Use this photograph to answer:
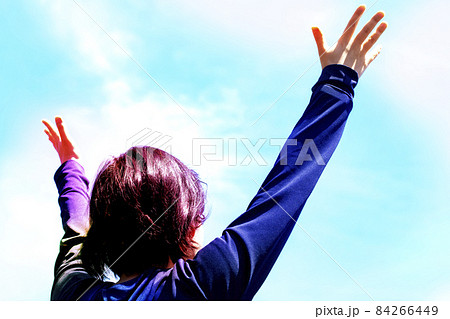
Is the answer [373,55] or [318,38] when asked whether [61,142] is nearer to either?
[318,38]

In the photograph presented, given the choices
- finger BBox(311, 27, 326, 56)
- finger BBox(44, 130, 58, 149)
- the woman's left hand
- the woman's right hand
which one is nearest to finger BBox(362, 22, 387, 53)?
the woman's right hand

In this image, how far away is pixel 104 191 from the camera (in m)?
1.27

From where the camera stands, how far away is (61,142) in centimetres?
222

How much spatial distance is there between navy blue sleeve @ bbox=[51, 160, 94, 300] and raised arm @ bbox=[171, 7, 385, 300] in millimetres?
344

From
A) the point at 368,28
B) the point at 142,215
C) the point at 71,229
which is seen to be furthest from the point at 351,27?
the point at 71,229

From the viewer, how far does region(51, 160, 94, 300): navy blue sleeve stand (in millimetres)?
1200

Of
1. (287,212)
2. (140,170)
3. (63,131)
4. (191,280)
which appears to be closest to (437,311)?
(287,212)

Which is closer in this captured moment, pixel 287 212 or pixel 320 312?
pixel 287 212

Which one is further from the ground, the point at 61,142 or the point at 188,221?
the point at 61,142

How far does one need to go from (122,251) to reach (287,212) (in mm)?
504

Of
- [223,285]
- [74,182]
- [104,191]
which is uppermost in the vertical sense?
[74,182]

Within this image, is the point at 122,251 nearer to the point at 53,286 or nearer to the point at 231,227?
the point at 53,286

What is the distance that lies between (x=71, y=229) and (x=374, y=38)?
1145mm

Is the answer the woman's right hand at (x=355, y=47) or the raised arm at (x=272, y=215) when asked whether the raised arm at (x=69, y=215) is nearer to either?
the raised arm at (x=272, y=215)
